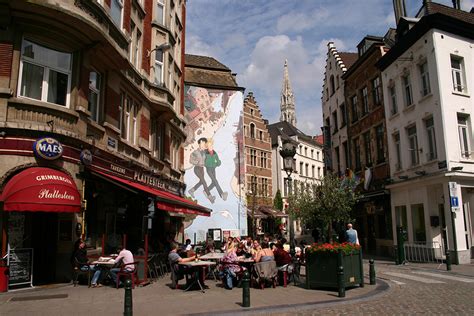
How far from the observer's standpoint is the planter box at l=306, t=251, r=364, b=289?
10.0 metres

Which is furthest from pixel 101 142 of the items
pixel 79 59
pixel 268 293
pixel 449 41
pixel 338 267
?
pixel 449 41

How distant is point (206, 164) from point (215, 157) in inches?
47.9

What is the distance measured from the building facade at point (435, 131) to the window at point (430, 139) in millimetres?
43

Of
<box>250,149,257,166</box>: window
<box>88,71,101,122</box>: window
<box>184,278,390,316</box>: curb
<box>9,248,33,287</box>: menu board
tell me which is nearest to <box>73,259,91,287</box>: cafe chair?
<box>9,248,33,287</box>: menu board

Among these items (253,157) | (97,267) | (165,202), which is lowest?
(97,267)

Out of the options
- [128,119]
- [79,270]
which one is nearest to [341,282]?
[79,270]

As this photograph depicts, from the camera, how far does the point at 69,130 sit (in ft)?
38.3

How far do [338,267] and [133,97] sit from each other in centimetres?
1149

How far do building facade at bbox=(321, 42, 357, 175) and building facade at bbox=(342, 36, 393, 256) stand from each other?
1.24 meters

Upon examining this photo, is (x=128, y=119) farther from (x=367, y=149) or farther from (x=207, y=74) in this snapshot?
(x=207, y=74)

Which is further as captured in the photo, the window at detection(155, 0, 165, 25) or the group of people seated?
the window at detection(155, 0, 165, 25)

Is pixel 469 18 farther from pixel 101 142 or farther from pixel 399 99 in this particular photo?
pixel 101 142

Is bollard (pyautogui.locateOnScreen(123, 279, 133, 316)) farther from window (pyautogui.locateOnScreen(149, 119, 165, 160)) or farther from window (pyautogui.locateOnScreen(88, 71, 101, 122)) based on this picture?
window (pyautogui.locateOnScreen(149, 119, 165, 160))

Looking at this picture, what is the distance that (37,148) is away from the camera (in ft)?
34.6
